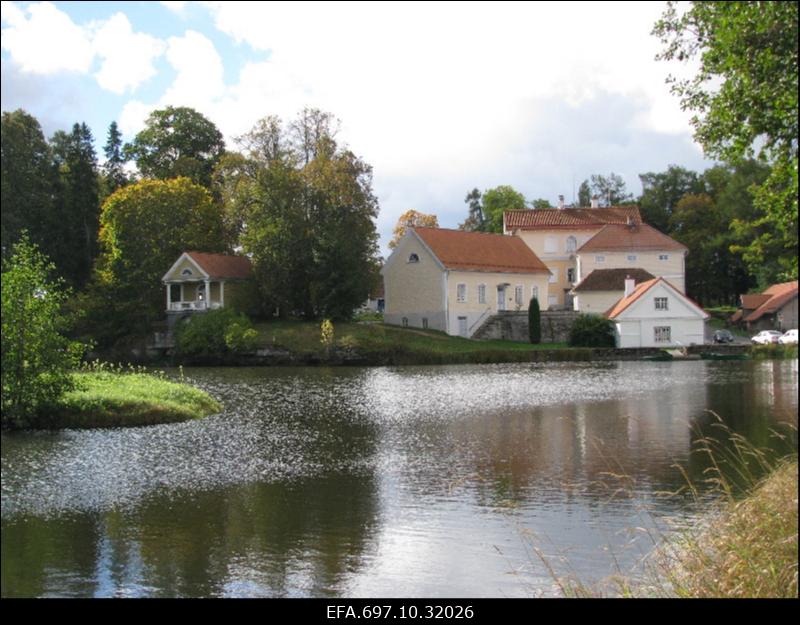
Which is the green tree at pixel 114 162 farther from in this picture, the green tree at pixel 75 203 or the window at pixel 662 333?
the window at pixel 662 333

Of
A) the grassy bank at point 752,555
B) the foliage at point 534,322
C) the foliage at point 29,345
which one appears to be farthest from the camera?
the foliage at point 534,322

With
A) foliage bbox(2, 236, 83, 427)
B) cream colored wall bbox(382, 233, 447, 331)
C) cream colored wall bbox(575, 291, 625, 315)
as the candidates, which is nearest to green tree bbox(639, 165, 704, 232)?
cream colored wall bbox(575, 291, 625, 315)

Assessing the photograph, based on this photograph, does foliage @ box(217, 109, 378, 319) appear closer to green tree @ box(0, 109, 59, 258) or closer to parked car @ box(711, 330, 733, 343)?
parked car @ box(711, 330, 733, 343)

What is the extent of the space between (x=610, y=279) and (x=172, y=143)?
31.8 m

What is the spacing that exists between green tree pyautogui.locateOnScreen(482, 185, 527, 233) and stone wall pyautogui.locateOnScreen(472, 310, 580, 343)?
1145 inches

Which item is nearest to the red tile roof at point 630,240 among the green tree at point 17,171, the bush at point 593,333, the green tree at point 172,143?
the bush at point 593,333

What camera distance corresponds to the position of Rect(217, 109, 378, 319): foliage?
1818 inches

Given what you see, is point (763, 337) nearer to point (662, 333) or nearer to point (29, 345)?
point (662, 333)

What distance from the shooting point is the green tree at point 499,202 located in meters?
79.6

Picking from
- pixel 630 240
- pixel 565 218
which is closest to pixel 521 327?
pixel 630 240

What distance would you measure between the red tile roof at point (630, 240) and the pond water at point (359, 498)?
110 feet
